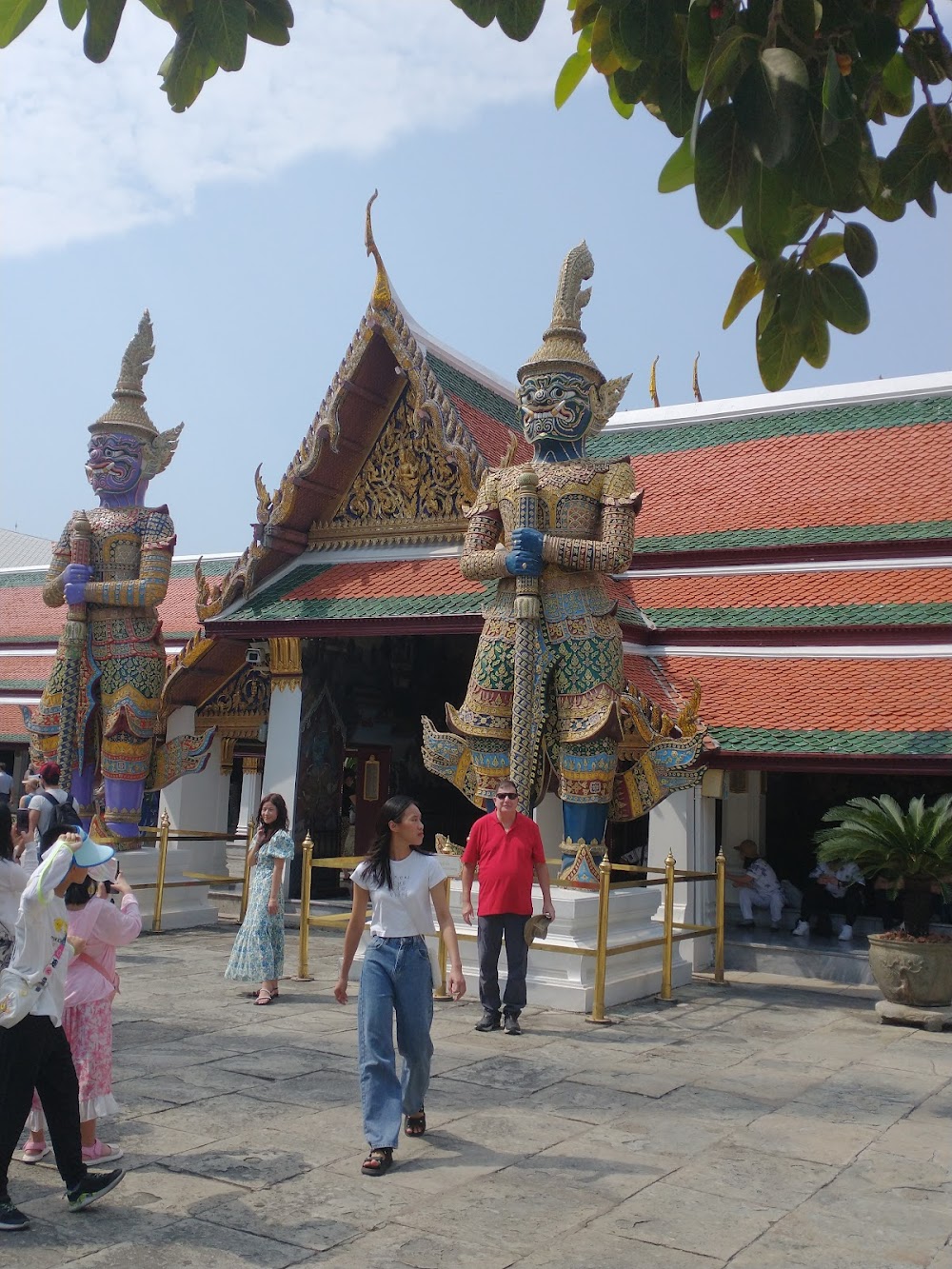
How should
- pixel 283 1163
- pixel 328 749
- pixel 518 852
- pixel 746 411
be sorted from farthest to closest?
pixel 746 411 → pixel 328 749 → pixel 518 852 → pixel 283 1163

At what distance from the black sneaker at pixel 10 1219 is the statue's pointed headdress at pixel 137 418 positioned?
9023 mm

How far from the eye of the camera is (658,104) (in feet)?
6.74

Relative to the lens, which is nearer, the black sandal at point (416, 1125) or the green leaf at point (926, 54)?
the green leaf at point (926, 54)

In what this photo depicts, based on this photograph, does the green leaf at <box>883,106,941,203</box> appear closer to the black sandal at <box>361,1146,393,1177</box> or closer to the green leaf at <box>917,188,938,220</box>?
the green leaf at <box>917,188,938,220</box>

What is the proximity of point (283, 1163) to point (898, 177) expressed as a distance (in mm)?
3948

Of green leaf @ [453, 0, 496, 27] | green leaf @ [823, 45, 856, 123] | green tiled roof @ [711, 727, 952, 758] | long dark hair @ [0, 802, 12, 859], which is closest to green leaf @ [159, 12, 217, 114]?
green leaf @ [453, 0, 496, 27]

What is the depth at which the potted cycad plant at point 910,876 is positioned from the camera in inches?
324

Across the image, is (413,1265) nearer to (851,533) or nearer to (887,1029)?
(887,1029)

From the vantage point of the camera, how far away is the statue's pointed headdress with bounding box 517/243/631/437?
938cm

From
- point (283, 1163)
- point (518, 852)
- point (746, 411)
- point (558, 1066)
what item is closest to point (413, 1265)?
point (283, 1163)

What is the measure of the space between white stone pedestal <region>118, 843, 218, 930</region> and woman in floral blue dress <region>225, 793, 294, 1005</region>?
10.9 feet

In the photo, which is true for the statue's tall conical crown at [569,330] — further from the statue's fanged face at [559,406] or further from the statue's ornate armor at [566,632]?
the statue's ornate armor at [566,632]

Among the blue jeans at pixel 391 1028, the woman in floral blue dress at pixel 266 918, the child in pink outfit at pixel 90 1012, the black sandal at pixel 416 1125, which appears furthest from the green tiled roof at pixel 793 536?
the child in pink outfit at pixel 90 1012

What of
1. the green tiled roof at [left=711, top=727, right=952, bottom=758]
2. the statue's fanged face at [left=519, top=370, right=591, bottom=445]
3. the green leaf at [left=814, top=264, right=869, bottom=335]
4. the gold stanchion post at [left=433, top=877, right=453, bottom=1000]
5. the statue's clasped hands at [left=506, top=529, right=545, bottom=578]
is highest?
the statue's fanged face at [left=519, top=370, right=591, bottom=445]
